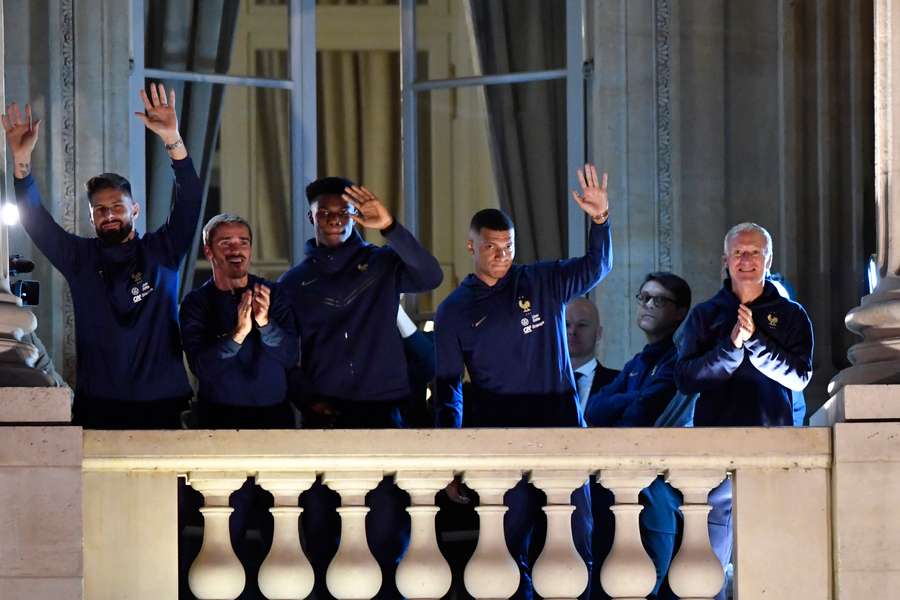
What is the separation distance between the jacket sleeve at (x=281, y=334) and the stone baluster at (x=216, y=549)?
34.5 inches

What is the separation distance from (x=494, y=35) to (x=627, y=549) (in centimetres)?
526

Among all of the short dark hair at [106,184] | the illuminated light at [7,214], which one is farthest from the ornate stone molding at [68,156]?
the illuminated light at [7,214]

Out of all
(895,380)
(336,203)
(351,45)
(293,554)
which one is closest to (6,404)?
(293,554)

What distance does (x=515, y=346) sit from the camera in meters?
7.90

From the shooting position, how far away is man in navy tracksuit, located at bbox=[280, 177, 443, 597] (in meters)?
7.93

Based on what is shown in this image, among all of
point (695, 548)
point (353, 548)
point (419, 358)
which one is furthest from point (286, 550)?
point (419, 358)

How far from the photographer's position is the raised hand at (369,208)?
7797 millimetres

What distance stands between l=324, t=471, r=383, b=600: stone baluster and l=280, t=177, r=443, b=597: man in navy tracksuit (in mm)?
958

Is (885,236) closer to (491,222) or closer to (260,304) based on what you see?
(491,222)

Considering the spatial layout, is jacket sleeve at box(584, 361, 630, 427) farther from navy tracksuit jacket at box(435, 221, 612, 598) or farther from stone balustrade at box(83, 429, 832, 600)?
stone balustrade at box(83, 429, 832, 600)

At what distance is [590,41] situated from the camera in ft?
37.0

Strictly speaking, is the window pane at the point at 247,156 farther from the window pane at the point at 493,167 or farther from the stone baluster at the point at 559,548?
the stone baluster at the point at 559,548

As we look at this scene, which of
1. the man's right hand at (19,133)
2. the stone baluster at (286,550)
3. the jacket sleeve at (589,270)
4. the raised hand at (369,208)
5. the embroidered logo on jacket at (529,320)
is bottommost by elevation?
the stone baluster at (286,550)

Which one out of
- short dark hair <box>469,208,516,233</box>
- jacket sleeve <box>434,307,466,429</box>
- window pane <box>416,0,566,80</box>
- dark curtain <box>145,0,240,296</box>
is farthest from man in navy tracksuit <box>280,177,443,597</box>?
window pane <box>416,0,566,80</box>
